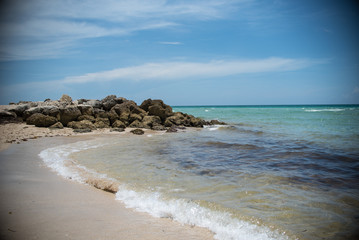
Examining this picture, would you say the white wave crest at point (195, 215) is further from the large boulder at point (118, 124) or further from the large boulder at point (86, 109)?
the large boulder at point (86, 109)

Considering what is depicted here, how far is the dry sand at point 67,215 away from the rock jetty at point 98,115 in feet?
35.7

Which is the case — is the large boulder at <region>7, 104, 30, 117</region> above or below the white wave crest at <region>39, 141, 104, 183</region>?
above

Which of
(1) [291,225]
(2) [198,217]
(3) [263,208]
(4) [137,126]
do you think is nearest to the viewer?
(1) [291,225]

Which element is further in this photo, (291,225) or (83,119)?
(83,119)

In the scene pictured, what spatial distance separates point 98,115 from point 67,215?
15.0 m

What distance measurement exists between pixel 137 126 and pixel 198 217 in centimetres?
1458

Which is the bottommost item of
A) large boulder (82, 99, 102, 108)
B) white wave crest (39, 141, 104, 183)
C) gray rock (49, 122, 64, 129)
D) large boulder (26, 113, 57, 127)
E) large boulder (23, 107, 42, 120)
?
white wave crest (39, 141, 104, 183)

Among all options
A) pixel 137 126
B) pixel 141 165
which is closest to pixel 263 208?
pixel 141 165

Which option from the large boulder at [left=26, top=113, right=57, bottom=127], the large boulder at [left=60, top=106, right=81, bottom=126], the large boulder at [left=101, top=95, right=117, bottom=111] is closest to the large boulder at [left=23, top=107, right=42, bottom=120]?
the large boulder at [left=26, top=113, right=57, bottom=127]

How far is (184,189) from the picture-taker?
15.2 feet

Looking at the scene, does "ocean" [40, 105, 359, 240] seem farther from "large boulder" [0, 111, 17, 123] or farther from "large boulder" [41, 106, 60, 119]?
"large boulder" [0, 111, 17, 123]

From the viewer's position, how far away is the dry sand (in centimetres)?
284

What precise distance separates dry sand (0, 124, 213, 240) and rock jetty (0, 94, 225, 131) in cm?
1090

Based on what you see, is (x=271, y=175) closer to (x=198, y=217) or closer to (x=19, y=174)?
(x=198, y=217)
